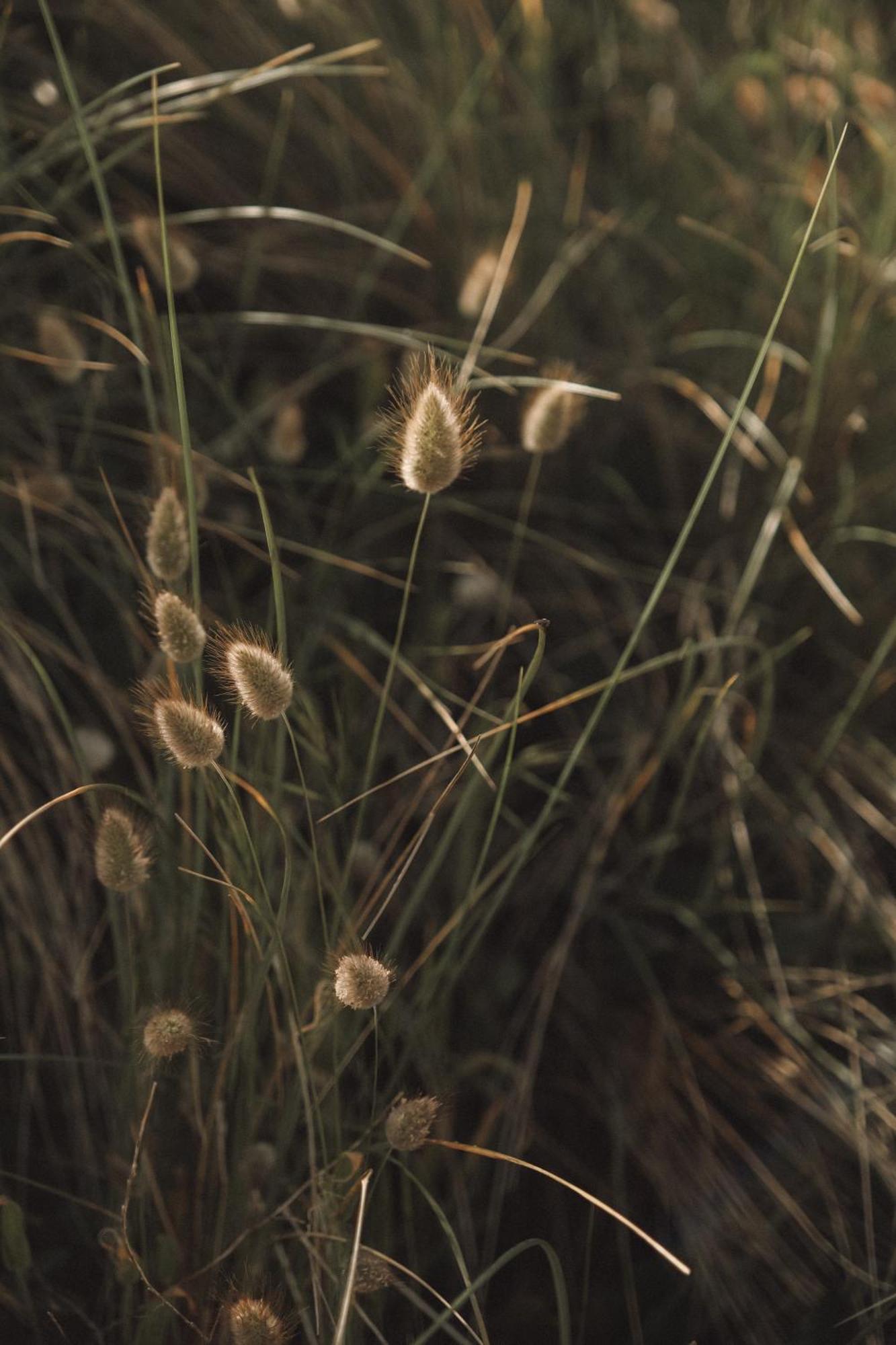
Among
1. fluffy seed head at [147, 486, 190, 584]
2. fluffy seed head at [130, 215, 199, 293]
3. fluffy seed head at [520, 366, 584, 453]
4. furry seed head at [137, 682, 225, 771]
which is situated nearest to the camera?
furry seed head at [137, 682, 225, 771]

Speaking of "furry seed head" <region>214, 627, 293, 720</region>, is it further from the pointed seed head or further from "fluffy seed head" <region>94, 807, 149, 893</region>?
"fluffy seed head" <region>94, 807, 149, 893</region>

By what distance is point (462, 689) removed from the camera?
1255mm

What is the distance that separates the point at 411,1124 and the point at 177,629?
0.32m

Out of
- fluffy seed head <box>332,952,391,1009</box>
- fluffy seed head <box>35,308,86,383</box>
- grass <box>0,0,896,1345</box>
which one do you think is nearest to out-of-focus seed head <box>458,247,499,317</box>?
grass <box>0,0,896,1345</box>

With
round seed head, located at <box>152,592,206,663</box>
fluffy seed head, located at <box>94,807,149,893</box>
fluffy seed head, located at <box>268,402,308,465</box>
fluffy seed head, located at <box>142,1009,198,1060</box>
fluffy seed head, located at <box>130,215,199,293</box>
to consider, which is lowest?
fluffy seed head, located at <box>142,1009,198,1060</box>

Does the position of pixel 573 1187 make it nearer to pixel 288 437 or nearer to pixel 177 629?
pixel 177 629

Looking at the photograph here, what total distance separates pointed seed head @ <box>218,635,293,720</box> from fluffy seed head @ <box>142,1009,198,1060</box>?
0.62 feet

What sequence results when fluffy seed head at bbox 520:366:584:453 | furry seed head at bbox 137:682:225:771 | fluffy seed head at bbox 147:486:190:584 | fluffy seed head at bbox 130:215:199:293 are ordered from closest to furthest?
Answer: furry seed head at bbox 137:682:225:771
fluffy seed head at bbox 147:486:190:584
fluffy seed head at bbox 520:366:584:453
fluffy seed head at bbox 130:215:199:293

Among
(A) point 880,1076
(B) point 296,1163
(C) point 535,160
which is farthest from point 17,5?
(A) point 880,1076

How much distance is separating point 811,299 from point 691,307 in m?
0.15

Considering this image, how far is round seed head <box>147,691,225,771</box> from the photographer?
0.66m

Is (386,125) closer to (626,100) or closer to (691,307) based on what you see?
(626,100)

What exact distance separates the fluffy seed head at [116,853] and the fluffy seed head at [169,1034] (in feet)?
0.27

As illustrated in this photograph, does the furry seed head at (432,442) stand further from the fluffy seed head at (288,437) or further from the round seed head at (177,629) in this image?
the fluffy seed head at (288,437)
